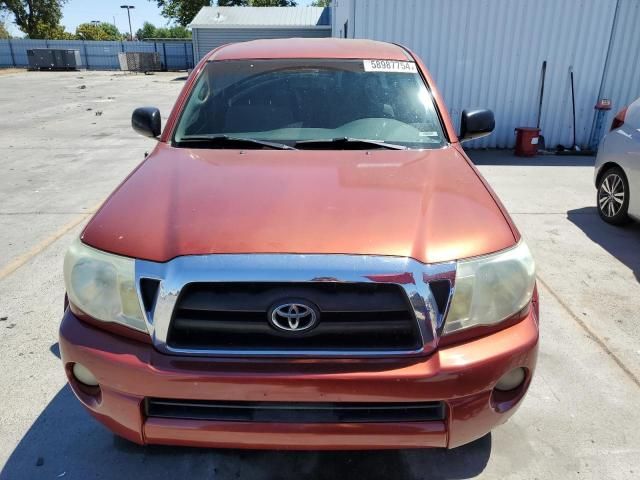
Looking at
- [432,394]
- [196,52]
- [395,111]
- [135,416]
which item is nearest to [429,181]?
[395,111]

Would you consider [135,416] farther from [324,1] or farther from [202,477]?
[324,1]

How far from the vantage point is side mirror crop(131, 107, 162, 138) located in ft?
11.5

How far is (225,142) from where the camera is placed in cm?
291

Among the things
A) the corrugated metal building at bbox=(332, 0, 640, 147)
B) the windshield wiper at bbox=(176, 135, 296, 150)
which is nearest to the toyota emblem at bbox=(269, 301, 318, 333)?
the windshield wiper at bbox=(176, 135, 296, 150)

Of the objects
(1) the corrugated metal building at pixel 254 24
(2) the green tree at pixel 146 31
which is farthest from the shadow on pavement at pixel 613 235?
(2) the green tree at pixel 146 31

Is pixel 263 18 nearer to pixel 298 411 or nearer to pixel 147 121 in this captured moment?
pixel 147 121

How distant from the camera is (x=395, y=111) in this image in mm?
3123

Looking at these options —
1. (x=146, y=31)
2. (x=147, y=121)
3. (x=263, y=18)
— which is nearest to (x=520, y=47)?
(x=147, y=121)

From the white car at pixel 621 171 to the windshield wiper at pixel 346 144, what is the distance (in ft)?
11.6

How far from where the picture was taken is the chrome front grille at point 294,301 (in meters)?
1.77

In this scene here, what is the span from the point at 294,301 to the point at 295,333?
12 cm

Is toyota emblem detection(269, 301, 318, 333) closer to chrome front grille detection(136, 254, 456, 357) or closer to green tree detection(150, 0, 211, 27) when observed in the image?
chrome front grille detection(136, 254, 456, 357)

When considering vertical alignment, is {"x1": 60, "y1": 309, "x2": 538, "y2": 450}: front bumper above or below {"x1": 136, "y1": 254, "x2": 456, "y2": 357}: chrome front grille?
below

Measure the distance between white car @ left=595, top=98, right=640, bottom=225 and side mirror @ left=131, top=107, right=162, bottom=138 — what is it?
4579 millimetres
